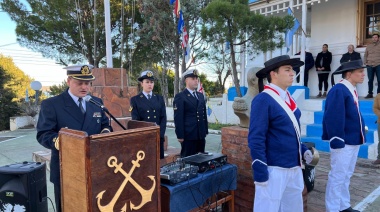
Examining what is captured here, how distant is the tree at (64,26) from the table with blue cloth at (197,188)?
13.6 metres

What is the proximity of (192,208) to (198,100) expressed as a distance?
1.97 m

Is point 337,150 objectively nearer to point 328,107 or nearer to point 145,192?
point 328,107

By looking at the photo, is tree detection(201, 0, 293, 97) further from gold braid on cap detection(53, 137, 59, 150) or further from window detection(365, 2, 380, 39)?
gold braid on cap detection(53, 137, 59, 150)

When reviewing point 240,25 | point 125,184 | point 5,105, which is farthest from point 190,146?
point 5,105

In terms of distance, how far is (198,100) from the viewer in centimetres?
432

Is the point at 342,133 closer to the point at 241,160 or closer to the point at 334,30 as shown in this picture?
the point at 241,160

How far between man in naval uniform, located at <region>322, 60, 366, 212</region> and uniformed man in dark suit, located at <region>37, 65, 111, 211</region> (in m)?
2.24

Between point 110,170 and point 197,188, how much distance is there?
1011 mm

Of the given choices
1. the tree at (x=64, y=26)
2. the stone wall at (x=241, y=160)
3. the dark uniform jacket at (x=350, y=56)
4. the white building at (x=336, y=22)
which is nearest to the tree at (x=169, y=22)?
the tree at (x=64, y=26)

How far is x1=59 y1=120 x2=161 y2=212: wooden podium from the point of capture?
5.69 feet

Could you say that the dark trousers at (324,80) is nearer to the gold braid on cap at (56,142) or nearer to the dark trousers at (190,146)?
the dark trousers at (190,146)

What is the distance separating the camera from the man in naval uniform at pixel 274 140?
218 cm

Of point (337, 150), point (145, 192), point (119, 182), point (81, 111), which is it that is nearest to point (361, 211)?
point (337, 150)

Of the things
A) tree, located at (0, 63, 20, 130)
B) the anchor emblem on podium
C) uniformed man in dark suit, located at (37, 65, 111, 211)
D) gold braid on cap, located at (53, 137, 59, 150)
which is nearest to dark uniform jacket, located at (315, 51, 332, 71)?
uniformed man in dark suit, located at (37, 65, 111, 211)
